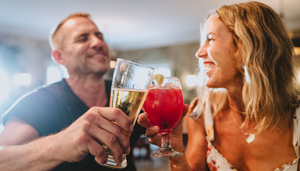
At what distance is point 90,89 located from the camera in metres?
1.83

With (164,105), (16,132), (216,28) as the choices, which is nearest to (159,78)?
(164,105)

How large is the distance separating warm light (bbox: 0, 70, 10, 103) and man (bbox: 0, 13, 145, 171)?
5.89m

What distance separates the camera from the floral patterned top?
1.29 m

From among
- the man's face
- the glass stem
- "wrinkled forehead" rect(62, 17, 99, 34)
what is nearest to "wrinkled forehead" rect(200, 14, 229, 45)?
the glass stem

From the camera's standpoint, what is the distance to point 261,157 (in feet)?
4.39

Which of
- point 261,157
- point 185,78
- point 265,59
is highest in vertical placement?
point 265,59

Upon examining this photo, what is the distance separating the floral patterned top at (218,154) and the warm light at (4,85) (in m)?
7.10

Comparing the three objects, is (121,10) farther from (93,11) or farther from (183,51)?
(183,51)

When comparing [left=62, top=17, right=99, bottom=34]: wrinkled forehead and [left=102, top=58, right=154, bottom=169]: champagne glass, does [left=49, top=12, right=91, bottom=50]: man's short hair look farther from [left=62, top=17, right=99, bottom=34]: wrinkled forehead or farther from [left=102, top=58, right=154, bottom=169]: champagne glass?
[left=102, top=58, right=154, bottom=169]: champagne glass

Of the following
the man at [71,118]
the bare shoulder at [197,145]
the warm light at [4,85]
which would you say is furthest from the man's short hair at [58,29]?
the warm light at [4,85]

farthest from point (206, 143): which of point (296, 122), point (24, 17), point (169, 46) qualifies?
point (169, 46)

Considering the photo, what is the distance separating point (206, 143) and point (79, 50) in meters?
1.16

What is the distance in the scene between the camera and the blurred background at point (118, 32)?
553cm

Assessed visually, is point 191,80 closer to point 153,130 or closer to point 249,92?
point 249,92
